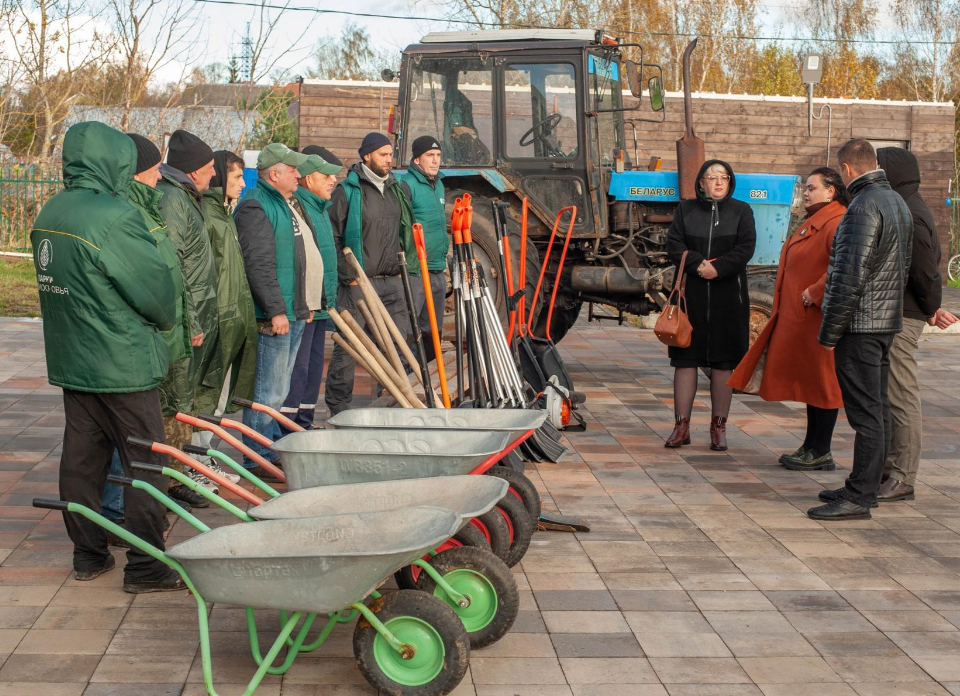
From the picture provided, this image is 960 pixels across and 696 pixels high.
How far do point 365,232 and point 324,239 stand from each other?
77cm

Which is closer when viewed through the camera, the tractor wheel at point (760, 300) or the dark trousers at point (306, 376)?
the dark trousers at point (306, 376)

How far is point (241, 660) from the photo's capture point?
363 cm

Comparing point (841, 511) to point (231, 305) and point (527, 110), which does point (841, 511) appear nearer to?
point (231, 305)

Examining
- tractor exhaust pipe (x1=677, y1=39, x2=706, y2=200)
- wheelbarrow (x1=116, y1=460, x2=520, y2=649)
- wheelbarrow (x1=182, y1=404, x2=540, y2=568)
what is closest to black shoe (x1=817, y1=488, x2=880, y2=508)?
wheelbarrow (x1=182, y1=404, x2=540, y2=568)

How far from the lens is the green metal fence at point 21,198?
60.8 ft

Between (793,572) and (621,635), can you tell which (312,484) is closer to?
(621,635)

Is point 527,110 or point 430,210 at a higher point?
point 527,110

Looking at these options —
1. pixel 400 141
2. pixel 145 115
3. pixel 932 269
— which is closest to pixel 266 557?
pixel 932 269

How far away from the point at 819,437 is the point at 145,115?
14.8 m

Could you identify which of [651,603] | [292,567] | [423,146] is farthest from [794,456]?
[292,567]

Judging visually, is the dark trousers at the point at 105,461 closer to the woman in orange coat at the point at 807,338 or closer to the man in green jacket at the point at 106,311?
the man in green jacket at the point at 106,311

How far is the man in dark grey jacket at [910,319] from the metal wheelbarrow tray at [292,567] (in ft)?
10.7

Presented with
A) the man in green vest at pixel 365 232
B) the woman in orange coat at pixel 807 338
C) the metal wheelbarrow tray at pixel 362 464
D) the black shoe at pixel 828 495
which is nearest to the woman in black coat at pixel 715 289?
the woman in orange coat at pixel 807 338

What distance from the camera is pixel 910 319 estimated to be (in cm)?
571
